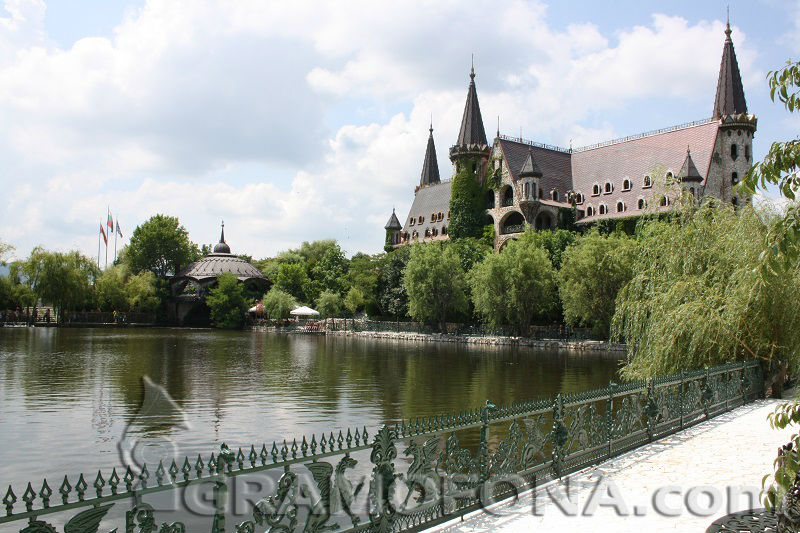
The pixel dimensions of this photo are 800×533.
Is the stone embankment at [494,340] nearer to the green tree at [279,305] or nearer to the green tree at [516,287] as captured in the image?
the green tree at [516,287]

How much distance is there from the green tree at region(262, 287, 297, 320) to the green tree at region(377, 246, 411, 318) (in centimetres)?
1090

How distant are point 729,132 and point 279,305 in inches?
2002

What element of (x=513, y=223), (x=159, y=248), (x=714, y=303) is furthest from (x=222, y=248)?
(x=714, y=303)

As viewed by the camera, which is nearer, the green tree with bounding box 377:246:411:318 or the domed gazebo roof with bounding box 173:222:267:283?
the green tree with bounding box 377:246:411:318

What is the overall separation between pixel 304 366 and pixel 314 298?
51880 millimetres

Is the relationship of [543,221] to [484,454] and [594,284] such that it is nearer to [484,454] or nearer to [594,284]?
[594,284]

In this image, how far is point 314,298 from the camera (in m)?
84.4

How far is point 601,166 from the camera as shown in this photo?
7481 cm

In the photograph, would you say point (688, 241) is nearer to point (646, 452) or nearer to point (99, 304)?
point (646, 452)

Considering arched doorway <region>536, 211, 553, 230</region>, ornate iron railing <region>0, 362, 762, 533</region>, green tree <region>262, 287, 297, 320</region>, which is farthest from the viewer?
green tree <region>262, 287, 297, 320</region>

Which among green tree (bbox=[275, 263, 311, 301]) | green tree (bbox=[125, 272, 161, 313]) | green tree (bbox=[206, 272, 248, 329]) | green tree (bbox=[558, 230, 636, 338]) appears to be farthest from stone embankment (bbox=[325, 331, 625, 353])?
green tree (bbox=[125, 272, 161, 313])

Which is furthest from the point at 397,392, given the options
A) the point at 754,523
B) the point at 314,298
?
the point at 314,298

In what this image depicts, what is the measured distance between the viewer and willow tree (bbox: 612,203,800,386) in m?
15.9

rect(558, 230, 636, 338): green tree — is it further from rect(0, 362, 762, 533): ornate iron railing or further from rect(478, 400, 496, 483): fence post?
rect(478, 400, 496, 483): fence post
